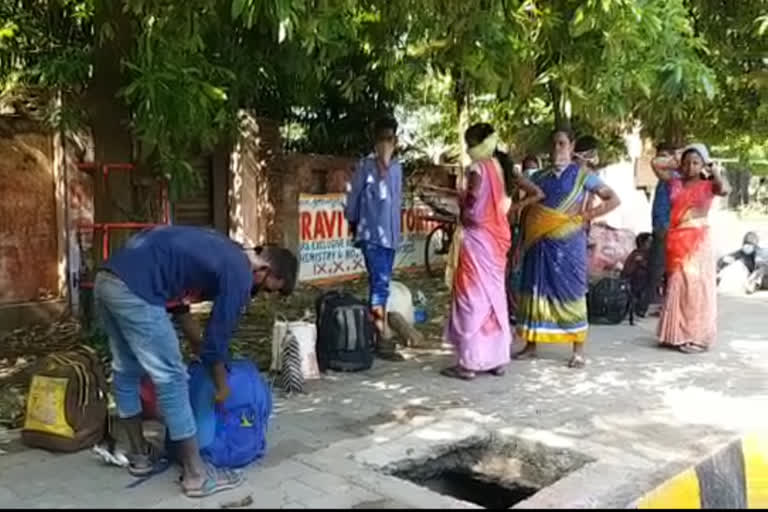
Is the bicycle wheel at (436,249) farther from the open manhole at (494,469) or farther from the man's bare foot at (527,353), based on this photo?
the open manhole at (494,469)

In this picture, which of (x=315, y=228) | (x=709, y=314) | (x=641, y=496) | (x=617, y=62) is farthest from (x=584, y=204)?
(x=315, y=228)

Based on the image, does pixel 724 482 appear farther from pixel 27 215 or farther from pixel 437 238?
pixel 437 238

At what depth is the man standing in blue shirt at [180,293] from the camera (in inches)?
141

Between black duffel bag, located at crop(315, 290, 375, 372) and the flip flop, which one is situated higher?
black duffel bag, located at crop(315, 290, 375, 372)

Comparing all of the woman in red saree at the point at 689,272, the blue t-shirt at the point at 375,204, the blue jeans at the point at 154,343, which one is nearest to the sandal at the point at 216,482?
the blue jeans at the point at 154,343

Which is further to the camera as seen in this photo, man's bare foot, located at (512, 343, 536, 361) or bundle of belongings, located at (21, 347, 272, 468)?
man's bare foot, located at (512, 343, 536, 361)

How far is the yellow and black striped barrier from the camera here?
383 centimetres

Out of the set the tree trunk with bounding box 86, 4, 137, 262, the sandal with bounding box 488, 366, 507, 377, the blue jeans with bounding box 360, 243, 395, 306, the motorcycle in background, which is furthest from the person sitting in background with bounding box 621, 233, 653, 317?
the tree trunk with bounding box 86, 4, 137, 262

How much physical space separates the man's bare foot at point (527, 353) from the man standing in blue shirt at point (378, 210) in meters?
0.96

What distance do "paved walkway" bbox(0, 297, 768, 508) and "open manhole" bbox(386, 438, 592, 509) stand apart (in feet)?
0.27

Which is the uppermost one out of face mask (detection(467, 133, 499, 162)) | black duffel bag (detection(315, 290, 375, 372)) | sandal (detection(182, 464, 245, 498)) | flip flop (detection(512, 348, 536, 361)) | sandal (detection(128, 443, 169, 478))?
face mask (detection(467, 133, 499, 162))

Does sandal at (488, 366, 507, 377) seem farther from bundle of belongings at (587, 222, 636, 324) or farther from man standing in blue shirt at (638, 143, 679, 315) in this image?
man standing in blue shirt at (638, 143, 679, 315)

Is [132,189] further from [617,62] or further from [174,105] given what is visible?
[617,62]

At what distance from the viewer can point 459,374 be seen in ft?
19.3
